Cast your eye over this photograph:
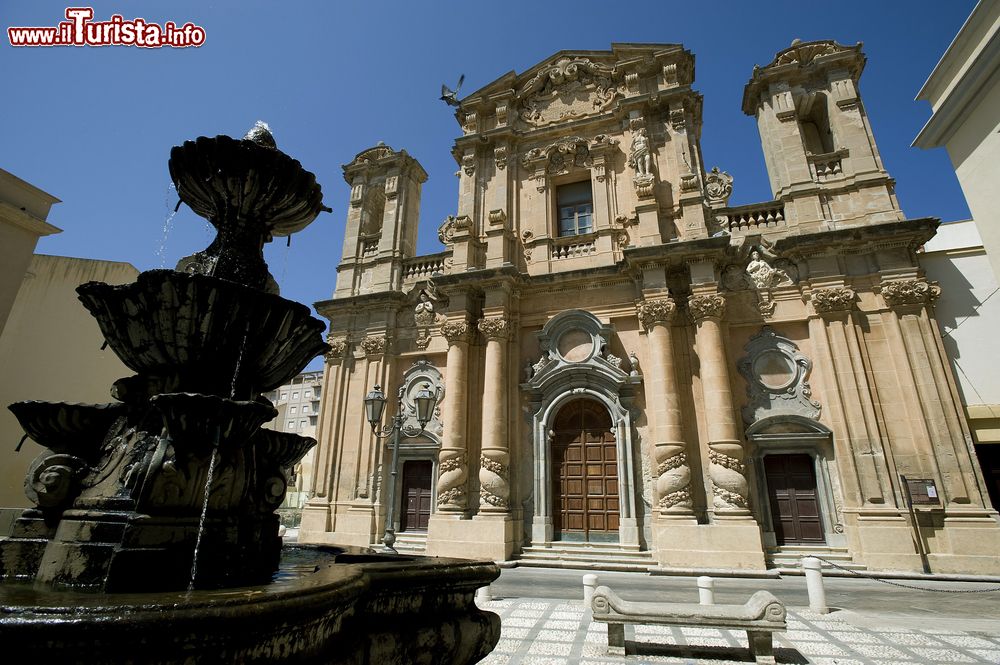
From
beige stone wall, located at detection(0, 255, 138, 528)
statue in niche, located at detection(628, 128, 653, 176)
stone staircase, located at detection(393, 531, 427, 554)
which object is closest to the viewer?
stone staircase, located at detection(393, 531, 427, 554)

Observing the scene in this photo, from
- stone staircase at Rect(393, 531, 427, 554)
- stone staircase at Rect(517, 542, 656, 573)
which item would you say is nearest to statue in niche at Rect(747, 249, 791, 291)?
stone staircase at Rect(517, 542, 656, 573)

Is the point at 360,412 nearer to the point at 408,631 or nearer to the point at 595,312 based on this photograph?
the point at 595,312

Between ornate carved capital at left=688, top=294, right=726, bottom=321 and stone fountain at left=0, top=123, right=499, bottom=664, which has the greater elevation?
ornate carved capital at left=688, top=294, right=726, bottom=321

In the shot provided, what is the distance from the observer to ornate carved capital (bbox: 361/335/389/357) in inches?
569

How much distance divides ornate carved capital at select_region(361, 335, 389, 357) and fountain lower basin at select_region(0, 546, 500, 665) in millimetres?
11174

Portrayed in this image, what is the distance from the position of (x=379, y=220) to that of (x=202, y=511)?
15550 millimetres

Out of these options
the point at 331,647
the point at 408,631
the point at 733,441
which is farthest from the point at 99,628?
the point at 733,441

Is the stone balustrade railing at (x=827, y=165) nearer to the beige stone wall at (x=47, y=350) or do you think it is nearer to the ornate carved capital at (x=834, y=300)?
the ornate carved capital at (x=834, y=300)

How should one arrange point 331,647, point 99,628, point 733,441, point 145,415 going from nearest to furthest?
point 99,628 < point 331,647 < point 145,415 < point 733,441

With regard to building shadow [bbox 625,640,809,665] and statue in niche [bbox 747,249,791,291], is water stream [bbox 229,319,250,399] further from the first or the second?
statue in niche [bbox 747,249,791,291]

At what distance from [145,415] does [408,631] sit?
2.38m

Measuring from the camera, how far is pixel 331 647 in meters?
2.48

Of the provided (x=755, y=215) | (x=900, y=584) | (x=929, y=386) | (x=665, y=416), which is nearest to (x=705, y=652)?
(x=900, y=584)

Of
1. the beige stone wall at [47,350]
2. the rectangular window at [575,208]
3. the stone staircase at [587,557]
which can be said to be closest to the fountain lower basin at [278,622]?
the stone staircase at [587,557]
